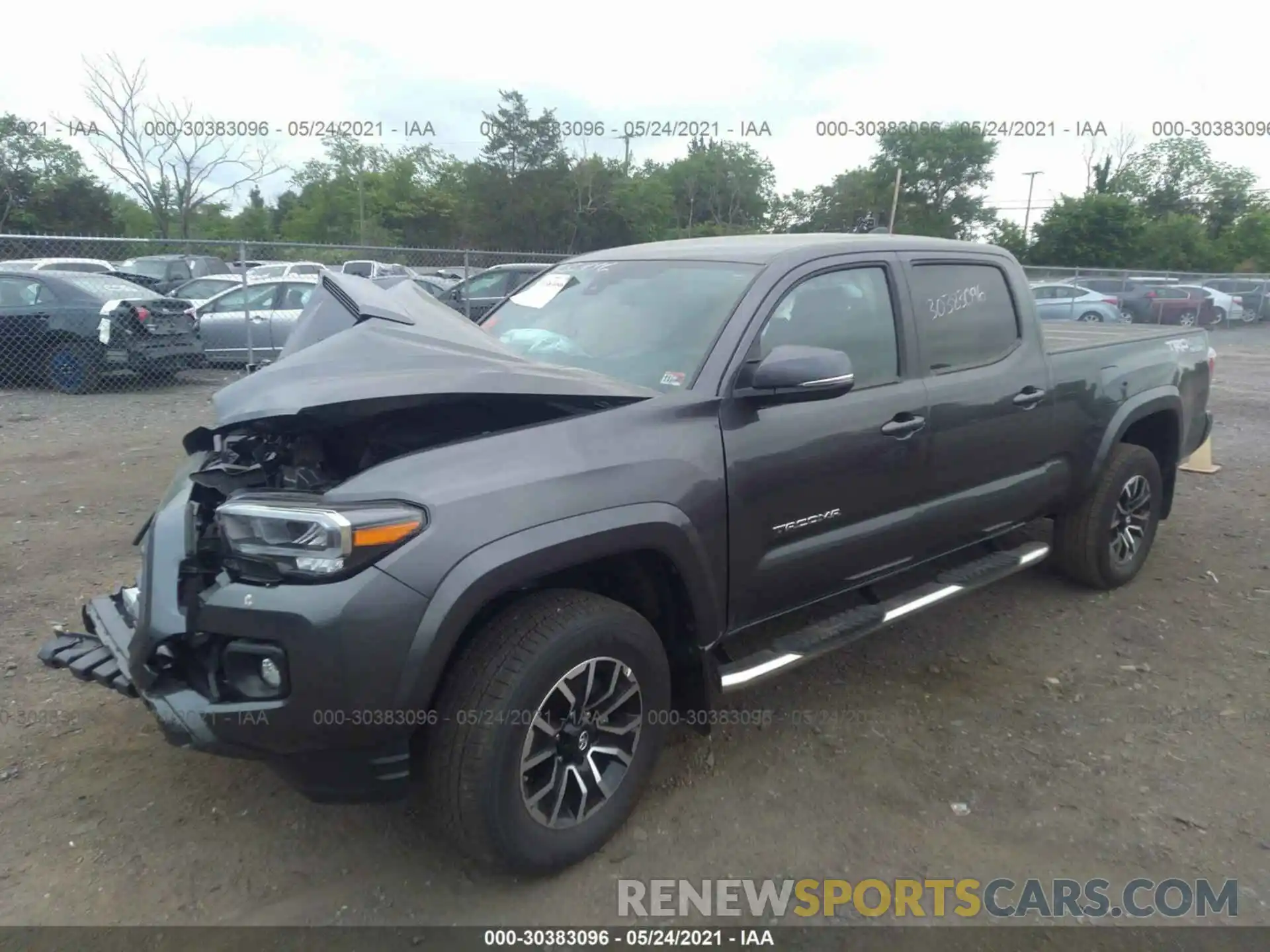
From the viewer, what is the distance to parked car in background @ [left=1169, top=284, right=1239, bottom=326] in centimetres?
2325

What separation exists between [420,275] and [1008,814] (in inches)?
575

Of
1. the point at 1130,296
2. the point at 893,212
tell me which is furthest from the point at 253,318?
the point at 1130,296

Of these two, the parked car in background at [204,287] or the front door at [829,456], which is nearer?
the front door at [829,456]

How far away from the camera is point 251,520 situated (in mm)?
2455

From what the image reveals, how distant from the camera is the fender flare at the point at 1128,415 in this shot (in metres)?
4.72

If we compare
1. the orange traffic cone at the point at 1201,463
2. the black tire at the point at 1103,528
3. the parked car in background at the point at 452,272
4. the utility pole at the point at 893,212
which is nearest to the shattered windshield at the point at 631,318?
the black tire at the point at 1103,528

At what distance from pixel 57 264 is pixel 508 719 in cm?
1933

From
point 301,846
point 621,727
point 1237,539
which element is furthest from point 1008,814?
point 1237,539

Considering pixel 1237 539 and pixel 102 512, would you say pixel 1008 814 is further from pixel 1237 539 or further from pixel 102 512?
pixel 102 512

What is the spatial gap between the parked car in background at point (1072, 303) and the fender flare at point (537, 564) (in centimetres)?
2000

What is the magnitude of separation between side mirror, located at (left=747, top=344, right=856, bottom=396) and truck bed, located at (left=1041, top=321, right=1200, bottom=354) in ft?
6.58

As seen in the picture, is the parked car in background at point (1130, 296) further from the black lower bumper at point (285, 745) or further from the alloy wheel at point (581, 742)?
the black lower bumper at point (285, 745)

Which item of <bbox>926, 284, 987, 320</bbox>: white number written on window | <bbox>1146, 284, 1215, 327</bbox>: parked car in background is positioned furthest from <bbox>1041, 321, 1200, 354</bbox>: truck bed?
<bbox>1146, 284, 1215, 327</bbox>: parked car in background

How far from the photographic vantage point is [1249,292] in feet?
84.9
